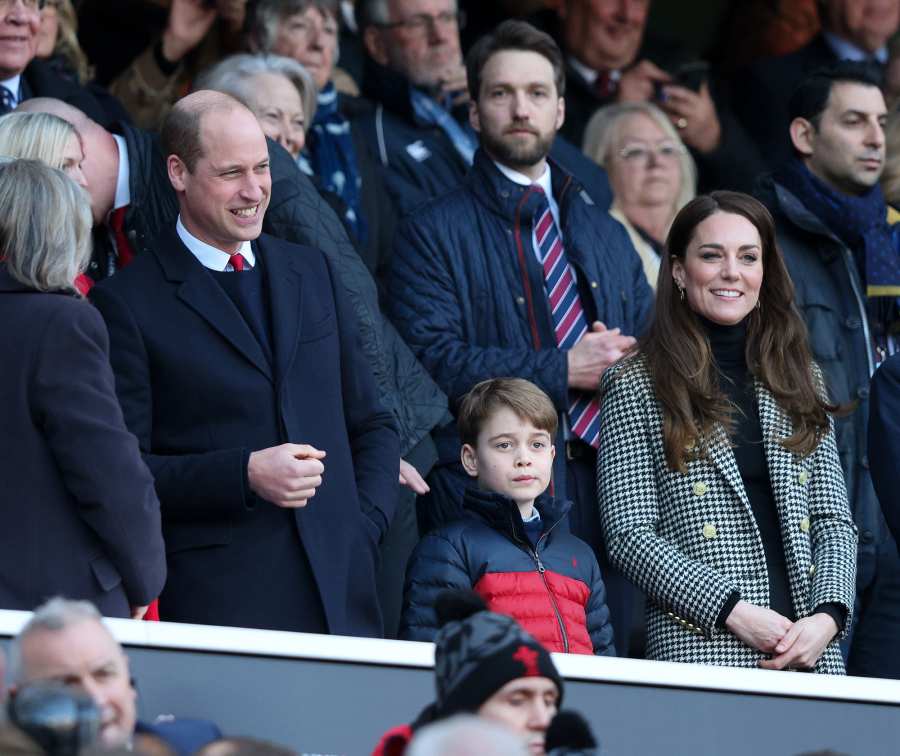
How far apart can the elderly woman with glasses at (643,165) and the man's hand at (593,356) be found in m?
1.64

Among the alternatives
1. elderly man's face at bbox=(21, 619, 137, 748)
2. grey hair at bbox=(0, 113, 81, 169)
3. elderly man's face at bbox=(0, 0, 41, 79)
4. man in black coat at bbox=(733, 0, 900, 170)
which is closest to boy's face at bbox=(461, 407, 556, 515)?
grey hair at bbox=(0, 113, 81, 169)

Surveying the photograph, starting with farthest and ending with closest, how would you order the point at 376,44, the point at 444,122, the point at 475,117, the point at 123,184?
the point at 376,44 < the point at 444,122 < the point at 475,117 < the point at 123,184

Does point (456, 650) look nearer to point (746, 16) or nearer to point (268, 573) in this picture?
point (268, 573)

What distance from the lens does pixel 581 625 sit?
18.4ft

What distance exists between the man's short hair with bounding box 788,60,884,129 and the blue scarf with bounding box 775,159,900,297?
11.2 inches

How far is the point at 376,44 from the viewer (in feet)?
27.7

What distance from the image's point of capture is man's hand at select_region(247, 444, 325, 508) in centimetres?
512

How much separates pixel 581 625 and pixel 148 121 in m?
3.43

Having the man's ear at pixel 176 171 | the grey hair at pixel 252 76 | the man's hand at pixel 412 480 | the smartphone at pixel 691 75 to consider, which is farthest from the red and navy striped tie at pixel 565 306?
the smartphone at pixel 691 75

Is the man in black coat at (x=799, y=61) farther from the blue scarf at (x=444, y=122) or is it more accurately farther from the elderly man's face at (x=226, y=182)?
the elderly man's face at (x=226, y=182)

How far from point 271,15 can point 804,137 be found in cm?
207

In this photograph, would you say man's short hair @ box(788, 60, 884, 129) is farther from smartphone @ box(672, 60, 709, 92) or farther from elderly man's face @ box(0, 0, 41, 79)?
elderly man's face @ box(0, 0, 41, 79)

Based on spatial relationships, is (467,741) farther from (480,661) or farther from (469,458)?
(469,458)

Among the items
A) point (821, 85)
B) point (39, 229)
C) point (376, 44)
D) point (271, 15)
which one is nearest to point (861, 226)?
point (821, 85)
